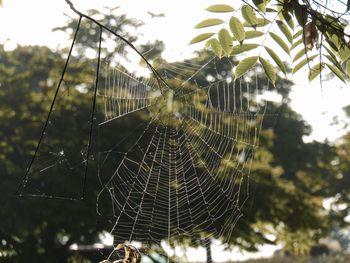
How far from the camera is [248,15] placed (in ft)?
8.72

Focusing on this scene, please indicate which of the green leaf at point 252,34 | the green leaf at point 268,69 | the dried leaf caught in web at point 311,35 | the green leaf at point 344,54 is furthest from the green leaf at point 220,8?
the green leaf at point 344,54

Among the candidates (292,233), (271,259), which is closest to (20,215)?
(292,233)

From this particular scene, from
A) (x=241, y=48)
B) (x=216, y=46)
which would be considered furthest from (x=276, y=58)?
(x=216, y=46)

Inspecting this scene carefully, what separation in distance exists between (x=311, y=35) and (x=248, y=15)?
302mm

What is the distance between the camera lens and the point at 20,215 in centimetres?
2038

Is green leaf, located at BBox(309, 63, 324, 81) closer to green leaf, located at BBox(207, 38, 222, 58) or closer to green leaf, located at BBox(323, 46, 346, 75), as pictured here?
green leaf, located at BBox(323, 46, 346, 75)

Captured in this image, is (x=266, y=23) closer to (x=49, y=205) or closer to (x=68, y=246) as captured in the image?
(x=49, y=205)

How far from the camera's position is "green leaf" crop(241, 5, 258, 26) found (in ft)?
8.71

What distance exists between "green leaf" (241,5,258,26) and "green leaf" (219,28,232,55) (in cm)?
18

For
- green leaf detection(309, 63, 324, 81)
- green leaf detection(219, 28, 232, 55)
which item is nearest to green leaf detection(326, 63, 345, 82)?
green leaf detection(309, 63, 324, 81)

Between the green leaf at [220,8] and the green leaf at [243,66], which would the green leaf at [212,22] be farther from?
the green leaf at [243,66]

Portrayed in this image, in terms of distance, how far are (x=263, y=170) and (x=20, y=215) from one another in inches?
358

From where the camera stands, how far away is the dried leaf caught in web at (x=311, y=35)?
2.49 metres

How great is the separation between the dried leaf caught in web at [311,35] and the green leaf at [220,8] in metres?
0.41
